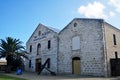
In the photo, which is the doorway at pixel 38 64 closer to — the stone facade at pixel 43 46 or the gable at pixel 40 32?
the stone facade at pixel 43 46

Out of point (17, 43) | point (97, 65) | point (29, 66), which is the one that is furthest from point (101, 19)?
point (29, 66)

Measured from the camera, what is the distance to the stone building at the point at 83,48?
2392 centimetres

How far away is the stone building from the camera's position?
23922 millimetres

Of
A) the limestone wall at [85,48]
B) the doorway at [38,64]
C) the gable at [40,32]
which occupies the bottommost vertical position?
the doorway at [38,64]

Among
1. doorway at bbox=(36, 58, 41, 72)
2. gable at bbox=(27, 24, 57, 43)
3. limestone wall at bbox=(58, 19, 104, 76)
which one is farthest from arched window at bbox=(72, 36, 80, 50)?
doorway at bbox=(36, 58, 41, 72)

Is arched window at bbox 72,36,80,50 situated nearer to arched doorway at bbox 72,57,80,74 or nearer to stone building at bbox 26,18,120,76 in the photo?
stone building at bbox 26,18,120,76

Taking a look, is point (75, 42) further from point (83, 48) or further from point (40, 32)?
point (40, 32)

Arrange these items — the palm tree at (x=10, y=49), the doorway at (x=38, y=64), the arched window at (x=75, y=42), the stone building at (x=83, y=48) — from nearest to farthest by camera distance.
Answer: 1. the stone building at (x=83, y=48)
2. the arched window at (x=75, y=42)
3. the palm tree at (x=10, y=49)
4. the doorway at (x=38, y=64)

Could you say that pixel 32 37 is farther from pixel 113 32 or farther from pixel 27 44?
pixel 113 32

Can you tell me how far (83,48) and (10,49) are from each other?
1322 centimetres

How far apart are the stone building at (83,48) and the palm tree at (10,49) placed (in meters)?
4.67

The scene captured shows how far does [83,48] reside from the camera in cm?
2569

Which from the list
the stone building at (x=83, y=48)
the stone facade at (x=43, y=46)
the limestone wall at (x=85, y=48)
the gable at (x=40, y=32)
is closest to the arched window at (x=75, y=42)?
the stone building at (x=83, y=48)

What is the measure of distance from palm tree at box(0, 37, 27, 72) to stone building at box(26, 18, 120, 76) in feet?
15.3
